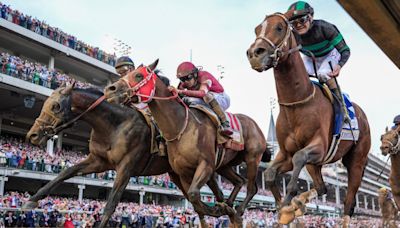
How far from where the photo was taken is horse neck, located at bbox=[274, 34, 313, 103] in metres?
5.30

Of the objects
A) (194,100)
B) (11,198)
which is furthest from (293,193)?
(11,198)

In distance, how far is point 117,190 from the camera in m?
7.20

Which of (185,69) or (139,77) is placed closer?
(139,77)

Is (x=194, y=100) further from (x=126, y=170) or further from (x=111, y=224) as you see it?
(x=111, y=224)

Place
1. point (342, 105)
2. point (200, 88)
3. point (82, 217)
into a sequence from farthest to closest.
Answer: point (82, 217), point (200, 88), point (342, 105)

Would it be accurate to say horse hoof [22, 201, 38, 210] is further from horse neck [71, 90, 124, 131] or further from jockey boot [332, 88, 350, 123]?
jockey boot [332, 88, 350, 123]

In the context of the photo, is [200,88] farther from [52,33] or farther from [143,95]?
[52,33]

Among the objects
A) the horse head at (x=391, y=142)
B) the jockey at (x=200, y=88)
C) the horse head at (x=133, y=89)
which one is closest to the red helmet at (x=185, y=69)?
the jockey at (x=200, y=88)

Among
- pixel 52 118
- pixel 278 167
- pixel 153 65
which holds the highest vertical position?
pixel 153 65

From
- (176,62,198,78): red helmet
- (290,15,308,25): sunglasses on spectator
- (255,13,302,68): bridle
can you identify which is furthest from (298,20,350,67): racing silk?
(176,62,198,78): red helmet

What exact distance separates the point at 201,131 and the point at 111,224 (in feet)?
50.7

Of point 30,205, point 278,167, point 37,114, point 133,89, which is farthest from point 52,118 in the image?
point 37,114

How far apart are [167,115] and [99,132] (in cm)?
162

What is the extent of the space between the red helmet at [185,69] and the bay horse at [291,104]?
253 centimetres
